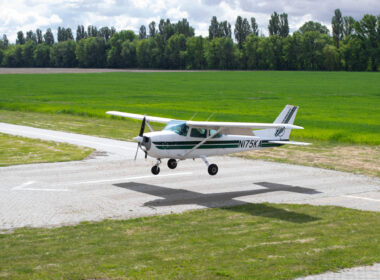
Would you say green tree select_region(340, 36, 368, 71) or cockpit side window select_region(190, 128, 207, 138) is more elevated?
green tree select_region(340, 36, 368, 71)

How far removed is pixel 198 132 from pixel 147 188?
9.98ft

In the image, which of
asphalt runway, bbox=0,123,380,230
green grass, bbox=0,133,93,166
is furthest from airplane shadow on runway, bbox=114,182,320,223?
green grass, bbox=0,133,93,166

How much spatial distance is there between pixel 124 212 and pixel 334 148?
17822 mm

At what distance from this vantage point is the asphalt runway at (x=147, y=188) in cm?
1806

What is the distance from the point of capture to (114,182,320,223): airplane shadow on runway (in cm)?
1753

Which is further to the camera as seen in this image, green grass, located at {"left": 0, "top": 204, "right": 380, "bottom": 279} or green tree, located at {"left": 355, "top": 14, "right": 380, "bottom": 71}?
green tree, located at {"left": 355, "top": 14, "right": 380, "bottom": 71}

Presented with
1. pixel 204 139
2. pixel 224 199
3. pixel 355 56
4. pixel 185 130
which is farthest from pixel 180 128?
pixel 355 56

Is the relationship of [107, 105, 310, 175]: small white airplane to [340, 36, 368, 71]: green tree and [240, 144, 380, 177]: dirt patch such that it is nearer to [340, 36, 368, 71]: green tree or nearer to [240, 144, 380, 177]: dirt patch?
[240, 144, 380, 177]: dirt patch

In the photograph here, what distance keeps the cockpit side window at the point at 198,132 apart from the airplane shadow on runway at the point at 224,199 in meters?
2.26

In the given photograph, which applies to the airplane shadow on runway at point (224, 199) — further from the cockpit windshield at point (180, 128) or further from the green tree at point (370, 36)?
the green tree at point (370, 36)

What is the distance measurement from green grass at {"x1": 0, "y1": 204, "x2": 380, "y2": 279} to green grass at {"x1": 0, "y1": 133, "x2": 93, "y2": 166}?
509 inches

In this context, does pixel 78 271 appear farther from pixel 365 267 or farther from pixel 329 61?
pixel 329 61

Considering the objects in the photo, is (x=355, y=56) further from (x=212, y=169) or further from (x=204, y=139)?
(x=204, y=139)

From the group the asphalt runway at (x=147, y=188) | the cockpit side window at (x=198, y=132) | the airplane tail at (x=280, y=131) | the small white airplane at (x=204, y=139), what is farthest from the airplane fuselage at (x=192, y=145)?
the asphalt runway at (x=147, y=188)
